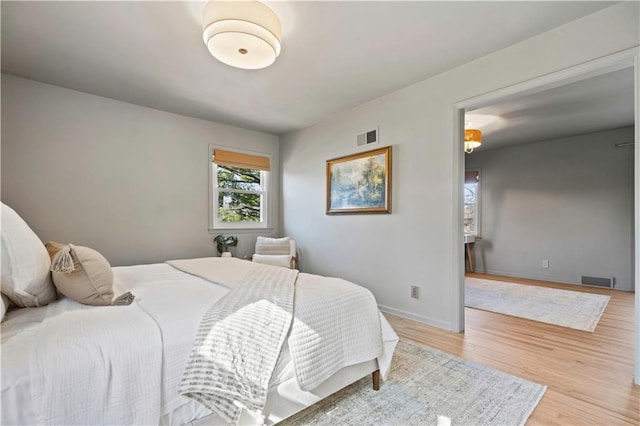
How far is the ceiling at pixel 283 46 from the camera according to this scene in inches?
78.8

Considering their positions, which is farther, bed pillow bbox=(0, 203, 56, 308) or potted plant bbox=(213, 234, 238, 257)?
potted plant bbox=(213, 234, 238, 257)

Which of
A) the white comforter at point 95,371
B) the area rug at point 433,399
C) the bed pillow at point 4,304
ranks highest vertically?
the bed pillow at point 4,304

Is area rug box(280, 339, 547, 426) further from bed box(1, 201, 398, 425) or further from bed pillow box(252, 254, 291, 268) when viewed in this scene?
bed pillow box(252, 254, 291, 268)

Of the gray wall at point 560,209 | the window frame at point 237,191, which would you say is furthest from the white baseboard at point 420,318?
the gray wall at point 560,209

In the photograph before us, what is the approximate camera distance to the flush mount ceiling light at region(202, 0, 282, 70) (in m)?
1.78

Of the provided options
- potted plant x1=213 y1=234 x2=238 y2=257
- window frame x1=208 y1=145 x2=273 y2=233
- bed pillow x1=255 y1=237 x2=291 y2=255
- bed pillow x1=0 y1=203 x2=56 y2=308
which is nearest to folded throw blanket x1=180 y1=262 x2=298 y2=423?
bed pillow x1=0 y1=203 x2=56 y2=308

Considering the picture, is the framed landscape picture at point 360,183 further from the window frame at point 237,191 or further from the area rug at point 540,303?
the area rug at point 540,303

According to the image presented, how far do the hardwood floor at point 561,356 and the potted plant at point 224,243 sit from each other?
233 centimetres

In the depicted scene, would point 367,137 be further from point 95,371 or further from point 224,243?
point 95,371

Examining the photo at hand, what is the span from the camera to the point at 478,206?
617cm

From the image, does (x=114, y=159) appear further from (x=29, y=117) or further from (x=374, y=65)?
(x=374, y=65)

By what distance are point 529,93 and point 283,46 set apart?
6.73 feet

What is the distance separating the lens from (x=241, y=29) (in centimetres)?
181

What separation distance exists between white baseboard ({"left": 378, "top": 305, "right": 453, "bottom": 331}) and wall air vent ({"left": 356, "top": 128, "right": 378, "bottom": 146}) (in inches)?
76.5
